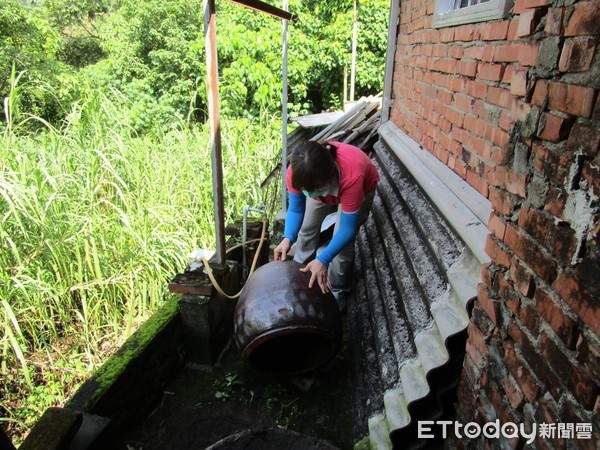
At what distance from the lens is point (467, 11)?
2.72 m

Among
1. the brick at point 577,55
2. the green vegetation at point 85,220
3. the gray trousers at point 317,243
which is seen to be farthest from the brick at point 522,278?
the green vegetation at point 85,220

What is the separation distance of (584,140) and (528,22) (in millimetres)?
534

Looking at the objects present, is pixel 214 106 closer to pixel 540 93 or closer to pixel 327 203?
pixel 327 203

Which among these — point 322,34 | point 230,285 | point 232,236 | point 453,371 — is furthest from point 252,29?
point 453,371

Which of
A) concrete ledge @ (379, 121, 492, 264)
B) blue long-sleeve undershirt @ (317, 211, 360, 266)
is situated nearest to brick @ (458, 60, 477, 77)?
concrete ledge @ (379, 121, 492, 264)

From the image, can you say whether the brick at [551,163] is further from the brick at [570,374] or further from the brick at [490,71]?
the brick at [490,71]

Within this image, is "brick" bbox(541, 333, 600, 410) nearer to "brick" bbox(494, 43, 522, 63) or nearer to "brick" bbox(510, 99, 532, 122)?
"brick" bbox(510, 99, 532, 122)

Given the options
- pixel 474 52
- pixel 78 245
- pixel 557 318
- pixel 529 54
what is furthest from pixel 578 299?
pixel 78 245

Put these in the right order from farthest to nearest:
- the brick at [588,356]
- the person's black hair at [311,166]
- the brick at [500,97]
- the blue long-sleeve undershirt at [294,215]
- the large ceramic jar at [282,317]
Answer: the blue long-sleeve undershirt at [294,215], the person's black hair at [311,166], the large ceramic jar at [282,317], the brick at [500,97], the brick at [588,356]

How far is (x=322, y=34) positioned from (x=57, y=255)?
1207 centimetres

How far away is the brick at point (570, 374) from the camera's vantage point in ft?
3.33

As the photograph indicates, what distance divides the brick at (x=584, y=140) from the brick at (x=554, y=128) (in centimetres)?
3

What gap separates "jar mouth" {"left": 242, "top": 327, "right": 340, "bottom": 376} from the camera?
9.23 feet

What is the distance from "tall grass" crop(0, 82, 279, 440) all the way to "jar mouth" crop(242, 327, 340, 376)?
1.34 m
